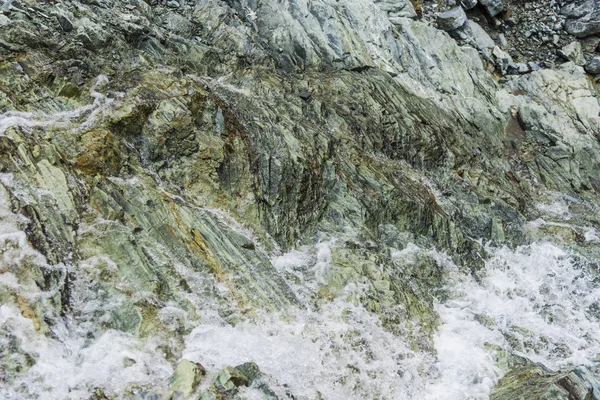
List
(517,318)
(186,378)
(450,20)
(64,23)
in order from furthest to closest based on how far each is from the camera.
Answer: (450,20)
(64,23)
(517,318)
(186,378)

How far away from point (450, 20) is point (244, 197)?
830 inches

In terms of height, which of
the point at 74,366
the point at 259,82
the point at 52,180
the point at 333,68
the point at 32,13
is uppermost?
the point at 333,68

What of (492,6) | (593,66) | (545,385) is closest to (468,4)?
(492,6)

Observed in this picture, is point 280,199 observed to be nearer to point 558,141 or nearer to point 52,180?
point 52,180

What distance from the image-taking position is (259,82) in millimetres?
18047

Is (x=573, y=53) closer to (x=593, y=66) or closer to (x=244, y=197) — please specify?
(x=593, y=66)

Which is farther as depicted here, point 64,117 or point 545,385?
point 64,117

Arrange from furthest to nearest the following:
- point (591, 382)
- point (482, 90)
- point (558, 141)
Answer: point (482, 90) < point (558, 141) < point (591, 382)

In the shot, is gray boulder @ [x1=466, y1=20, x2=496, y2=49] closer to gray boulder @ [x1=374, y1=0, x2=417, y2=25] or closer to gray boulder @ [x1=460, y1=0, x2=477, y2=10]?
gray boulder @ [x1=460, y1=0, x2=477, y2=10]

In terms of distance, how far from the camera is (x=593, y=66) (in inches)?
1139

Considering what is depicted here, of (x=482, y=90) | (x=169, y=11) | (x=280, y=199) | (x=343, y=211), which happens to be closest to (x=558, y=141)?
(x=482, y=90)

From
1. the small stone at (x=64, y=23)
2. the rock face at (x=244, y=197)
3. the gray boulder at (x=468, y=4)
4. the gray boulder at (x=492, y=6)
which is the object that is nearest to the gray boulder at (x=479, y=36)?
the gray boulder at (x=468, y=4)

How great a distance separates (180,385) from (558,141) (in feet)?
70.8

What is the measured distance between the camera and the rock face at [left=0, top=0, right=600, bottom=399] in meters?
9.74
